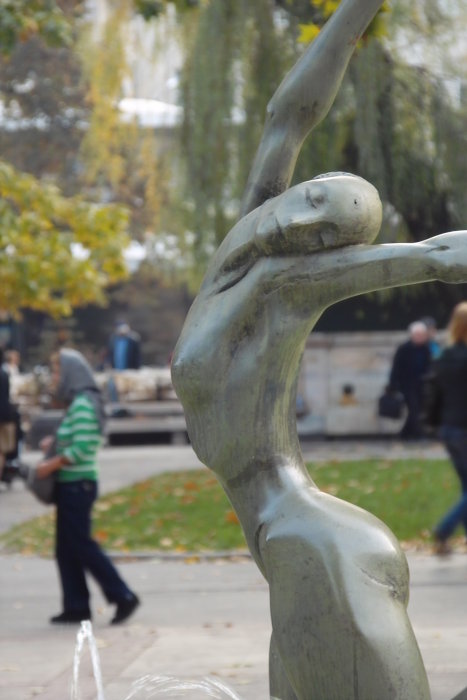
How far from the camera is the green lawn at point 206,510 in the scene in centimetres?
1198

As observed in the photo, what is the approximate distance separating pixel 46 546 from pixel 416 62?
8.45 m

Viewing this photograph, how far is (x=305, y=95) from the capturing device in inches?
139

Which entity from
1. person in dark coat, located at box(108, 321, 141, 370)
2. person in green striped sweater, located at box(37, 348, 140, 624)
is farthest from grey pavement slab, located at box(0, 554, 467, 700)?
person in dark coat, located at box(108, 321, 141, 370)

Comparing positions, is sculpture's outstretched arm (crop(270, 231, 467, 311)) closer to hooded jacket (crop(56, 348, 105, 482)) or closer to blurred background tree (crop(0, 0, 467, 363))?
hooded jacket (crop(56, 348, 105, 482))

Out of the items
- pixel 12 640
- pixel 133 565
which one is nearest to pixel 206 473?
pixel 133 565

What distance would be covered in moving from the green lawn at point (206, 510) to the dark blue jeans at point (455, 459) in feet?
3.39

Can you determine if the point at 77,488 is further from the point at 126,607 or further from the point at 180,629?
the point at 180,629

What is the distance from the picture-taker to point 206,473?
15664 millimetres

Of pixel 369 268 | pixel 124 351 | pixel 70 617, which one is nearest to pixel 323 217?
pixel 369 268

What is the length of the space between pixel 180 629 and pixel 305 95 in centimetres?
553

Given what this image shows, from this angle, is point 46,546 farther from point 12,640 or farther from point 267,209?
point 267,209

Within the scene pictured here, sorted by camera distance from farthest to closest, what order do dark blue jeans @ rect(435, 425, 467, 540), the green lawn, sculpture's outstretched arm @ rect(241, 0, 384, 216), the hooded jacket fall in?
1. the green lawn
2. dark blue jeans @ rect(435, 425, 467, 540)
3. the hooded jacket
4. sculpture's outstretched arm @ rect(241, 0, 384, 216)

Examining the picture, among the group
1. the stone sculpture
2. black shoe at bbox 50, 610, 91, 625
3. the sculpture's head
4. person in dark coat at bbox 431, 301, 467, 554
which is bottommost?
black shoe at bbox 50, 610, 91, 625

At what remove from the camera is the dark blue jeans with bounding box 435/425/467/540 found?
10.4 m
